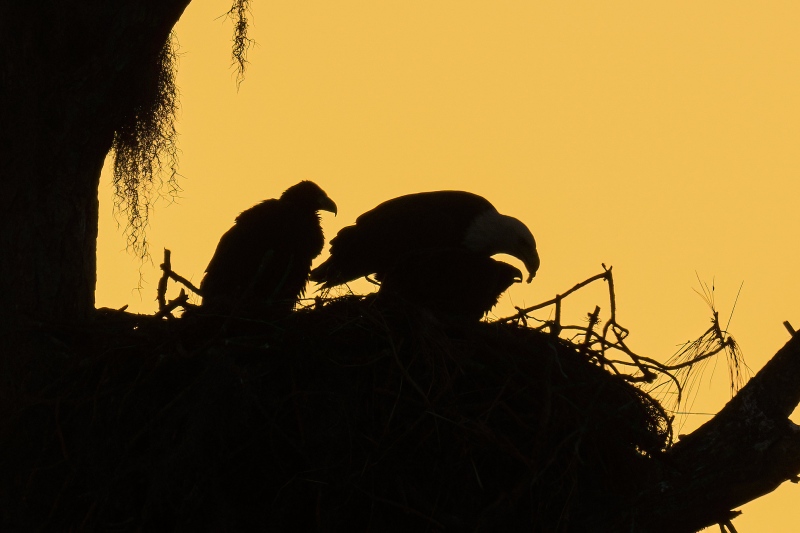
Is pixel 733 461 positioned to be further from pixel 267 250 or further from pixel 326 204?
pixel 326 204

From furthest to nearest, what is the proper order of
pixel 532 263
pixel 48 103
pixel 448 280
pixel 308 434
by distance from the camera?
pixel 532 263 → pixel 448 280 → pixel 48 103 → pixel 308 434

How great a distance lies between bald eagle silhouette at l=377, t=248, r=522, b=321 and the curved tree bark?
1369mm

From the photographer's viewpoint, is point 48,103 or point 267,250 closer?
point 48,103

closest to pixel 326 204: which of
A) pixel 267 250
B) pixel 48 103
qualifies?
pixel 267 250

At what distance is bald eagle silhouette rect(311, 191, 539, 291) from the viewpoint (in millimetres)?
7152

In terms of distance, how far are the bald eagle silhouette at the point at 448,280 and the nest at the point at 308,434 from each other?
93cm

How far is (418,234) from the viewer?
7176mm

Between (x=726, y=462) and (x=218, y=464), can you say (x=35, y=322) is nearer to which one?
(x=218, y=464)

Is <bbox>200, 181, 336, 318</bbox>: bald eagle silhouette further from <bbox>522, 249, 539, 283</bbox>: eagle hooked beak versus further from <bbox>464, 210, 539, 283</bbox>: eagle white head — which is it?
<bbox>522, 249, 539, 283</bbox>: eagle hooked beak

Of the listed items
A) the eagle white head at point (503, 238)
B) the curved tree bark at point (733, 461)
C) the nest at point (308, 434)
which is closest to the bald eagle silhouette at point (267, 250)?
the eagle white head at point (503, 238)

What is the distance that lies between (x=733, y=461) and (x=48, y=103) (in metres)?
3.35

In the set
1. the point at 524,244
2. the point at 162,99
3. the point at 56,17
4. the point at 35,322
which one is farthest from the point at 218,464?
the point at 524,244

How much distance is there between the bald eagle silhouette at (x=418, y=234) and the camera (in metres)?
7.15

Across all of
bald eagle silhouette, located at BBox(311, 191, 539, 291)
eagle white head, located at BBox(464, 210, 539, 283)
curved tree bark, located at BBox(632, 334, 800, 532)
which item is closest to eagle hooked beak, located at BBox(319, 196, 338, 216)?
bald eagle silhouette, located at BBox(311, 191, 539, 291)
